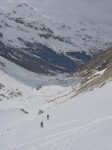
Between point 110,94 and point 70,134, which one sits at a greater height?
point 110,94

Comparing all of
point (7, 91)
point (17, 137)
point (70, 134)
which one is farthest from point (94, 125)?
point (7, 91)

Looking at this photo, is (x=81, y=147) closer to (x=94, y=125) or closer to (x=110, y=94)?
(x=94, y=125)

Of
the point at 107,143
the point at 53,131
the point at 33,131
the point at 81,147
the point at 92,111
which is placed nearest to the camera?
the point at 107,143

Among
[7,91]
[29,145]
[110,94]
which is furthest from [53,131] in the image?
[7,91]

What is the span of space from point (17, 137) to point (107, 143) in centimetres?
2099

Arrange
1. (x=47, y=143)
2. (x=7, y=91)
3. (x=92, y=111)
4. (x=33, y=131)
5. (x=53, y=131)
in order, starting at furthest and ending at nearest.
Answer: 1. (x=7, y=91)
2. (x=33, y=131)
3. (x=92, y=111)
4. (x=53, y=131)
5. (x=47, y=143)

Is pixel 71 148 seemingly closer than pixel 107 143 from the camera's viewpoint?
No

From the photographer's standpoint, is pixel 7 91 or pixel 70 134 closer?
pixel 70 134

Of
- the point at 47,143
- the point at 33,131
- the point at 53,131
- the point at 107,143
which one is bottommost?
the point at 107,143

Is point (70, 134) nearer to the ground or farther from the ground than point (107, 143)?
farther from the ground

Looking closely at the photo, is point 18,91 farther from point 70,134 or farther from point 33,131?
point 70,134

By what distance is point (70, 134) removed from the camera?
39.7 metres

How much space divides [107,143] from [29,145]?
38.3 feet

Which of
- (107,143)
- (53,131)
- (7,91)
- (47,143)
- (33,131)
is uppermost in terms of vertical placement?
(7,91)
